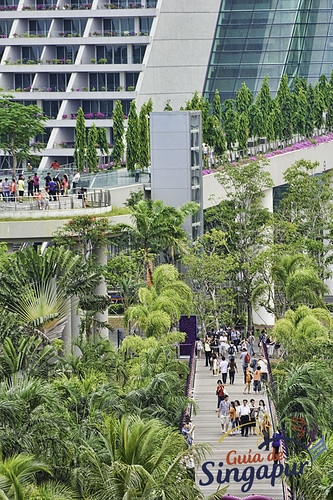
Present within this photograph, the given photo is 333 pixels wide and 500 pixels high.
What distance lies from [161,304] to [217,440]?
8921 mm

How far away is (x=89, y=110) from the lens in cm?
9262

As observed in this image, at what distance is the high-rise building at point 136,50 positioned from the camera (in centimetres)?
9169

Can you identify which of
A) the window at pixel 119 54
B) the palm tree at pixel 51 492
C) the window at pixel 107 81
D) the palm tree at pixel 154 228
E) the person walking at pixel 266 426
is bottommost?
the person walking at pixel 266 426

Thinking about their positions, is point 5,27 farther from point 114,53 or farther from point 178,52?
point 178,52

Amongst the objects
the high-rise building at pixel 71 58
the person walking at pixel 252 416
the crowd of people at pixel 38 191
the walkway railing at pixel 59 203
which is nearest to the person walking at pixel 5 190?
the crowd of people at pixel 38 191

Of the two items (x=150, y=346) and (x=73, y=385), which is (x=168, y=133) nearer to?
(x=150, y=346)

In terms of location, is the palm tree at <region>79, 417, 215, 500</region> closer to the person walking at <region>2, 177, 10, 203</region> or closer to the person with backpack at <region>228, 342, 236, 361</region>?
the person with backpack at <region>228, 342, 236, 361</region>

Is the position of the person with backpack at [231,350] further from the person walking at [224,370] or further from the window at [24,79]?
the window at [24,79]

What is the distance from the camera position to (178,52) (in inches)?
3661

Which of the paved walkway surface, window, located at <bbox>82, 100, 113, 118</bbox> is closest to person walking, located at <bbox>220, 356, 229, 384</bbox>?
the paved walkway surface

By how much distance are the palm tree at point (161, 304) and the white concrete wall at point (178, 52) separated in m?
47.4

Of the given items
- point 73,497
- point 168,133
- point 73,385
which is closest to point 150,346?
point 73,385

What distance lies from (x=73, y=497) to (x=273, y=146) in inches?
2316

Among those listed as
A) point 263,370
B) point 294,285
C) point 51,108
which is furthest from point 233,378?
point 51,108
